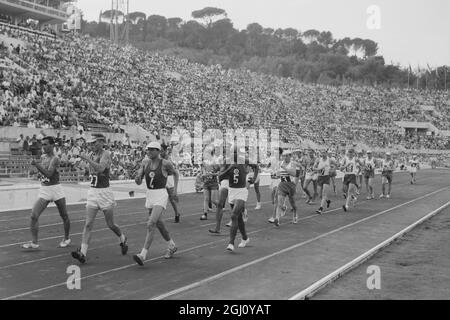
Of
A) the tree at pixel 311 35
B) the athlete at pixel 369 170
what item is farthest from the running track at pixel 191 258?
the tree at pixel 311 35

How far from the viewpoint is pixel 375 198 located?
79.8 feet

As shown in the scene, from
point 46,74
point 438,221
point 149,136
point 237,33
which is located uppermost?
point 237,33

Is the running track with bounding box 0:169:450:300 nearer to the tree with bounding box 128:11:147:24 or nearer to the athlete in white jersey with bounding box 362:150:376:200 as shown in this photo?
the athlete in white jersey with bounding box 362:150:376:200

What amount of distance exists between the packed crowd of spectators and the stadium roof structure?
413 cm

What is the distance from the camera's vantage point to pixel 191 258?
1008 cm

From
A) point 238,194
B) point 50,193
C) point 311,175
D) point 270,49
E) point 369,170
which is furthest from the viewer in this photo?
point 270,49

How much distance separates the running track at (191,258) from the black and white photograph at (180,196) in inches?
1.7

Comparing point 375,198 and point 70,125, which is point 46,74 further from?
point 375,198

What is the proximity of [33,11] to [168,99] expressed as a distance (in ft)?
45.3

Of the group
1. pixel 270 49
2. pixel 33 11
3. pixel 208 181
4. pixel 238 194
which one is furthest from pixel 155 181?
pixel 270 49

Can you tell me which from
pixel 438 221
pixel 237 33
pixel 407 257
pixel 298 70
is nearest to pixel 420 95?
pixel 298 70

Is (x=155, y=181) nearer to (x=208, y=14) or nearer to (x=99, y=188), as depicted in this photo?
(x=99, y=188)

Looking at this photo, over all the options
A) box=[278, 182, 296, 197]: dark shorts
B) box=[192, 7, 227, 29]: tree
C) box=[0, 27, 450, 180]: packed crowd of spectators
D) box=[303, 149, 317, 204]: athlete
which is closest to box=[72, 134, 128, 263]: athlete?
box=[278, 182, 296, 197]: dark shorts

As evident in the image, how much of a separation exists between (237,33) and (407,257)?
142377 millimetres
